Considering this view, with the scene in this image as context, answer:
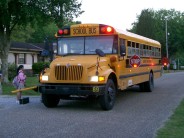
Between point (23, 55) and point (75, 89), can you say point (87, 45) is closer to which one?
point (75, 89)

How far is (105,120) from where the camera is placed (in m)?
10.2

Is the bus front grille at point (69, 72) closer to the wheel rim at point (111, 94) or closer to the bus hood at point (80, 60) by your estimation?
the bus hood at point (80, 60)

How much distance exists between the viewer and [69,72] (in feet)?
38.3

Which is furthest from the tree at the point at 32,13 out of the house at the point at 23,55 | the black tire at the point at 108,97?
the house at the point at 23,55

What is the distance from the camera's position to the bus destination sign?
13.0 metres

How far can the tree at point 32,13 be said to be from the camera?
22.4 m

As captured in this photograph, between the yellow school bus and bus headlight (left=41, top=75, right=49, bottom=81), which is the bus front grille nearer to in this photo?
the yellow school bus

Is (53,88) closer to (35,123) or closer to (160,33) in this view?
(35,123)

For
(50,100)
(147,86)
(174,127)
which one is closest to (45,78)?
(50,100)

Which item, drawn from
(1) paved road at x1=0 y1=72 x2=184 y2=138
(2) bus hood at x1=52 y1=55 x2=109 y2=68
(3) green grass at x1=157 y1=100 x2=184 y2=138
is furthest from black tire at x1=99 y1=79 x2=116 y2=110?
(3) green grass at x1=157 y1=100 x2=184 y2=138

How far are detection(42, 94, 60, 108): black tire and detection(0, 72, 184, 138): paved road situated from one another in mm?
209

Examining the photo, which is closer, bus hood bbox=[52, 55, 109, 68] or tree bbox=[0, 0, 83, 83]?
bus hood bbox=[52, 55, 109, 68]

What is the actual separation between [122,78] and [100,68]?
73.1 inches

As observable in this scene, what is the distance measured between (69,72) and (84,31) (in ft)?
6.68
